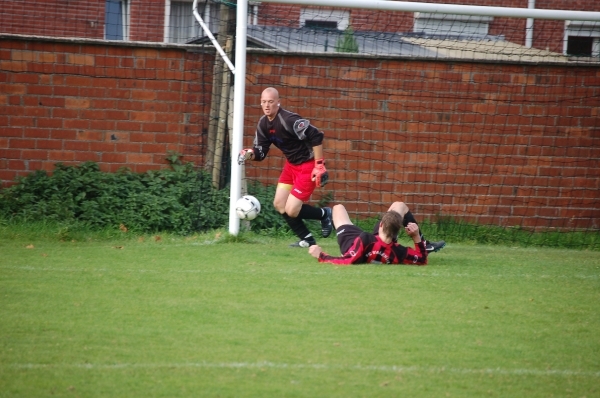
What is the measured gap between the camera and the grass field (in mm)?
4418

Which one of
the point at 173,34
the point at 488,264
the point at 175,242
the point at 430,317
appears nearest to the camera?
the point at 430,317

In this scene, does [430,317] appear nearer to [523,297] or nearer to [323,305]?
[323,305]

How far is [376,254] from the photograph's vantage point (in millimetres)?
7934

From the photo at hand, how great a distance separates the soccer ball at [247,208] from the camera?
9164mm

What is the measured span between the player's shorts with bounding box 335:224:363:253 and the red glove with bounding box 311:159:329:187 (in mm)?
805

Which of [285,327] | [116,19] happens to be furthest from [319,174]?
[116,19]

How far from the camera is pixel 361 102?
10961 millimetres

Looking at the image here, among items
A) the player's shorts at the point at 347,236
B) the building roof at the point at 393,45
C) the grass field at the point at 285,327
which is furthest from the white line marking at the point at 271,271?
the building roof at the point at 393,45

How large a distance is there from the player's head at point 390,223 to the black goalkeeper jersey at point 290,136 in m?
1.61

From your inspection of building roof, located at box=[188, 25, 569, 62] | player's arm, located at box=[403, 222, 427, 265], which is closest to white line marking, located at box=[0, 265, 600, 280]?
player's arm, located at box=[403, 222, 427, 265]

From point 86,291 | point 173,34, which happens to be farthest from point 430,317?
point 173,34

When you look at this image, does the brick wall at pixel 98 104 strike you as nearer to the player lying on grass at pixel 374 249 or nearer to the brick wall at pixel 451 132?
the brick wall at pixel 451 132

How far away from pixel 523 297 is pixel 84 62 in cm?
651

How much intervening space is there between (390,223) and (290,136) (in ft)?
6.59
